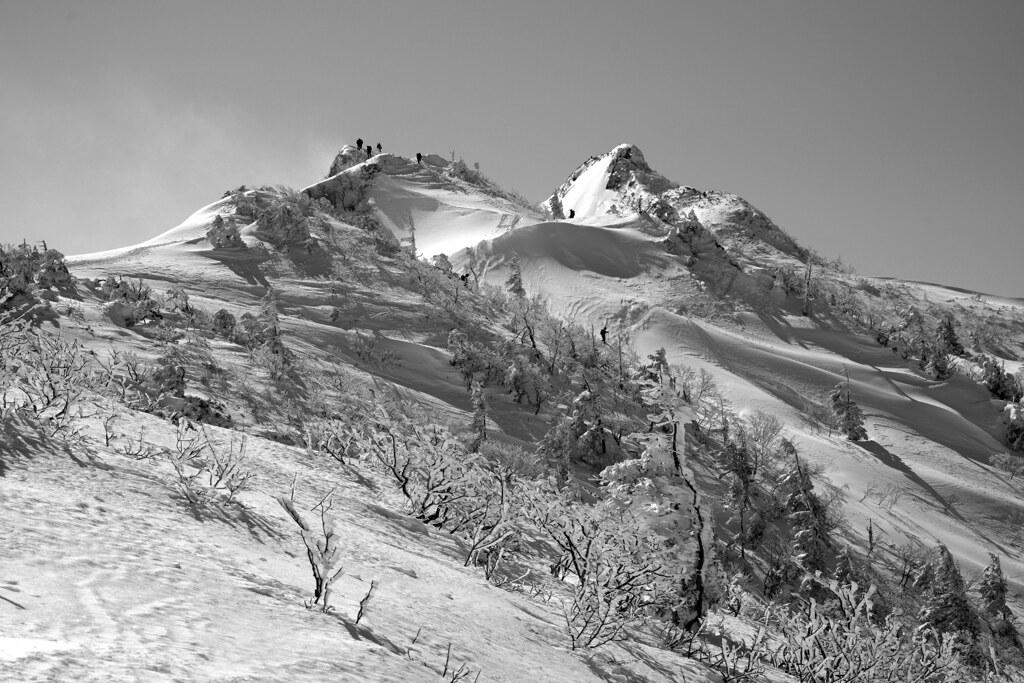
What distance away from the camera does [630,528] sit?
8188 millimetres

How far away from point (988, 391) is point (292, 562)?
78.6 metres

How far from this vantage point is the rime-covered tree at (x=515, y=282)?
71188mm

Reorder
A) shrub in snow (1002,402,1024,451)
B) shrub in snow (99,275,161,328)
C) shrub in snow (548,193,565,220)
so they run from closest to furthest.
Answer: shrub in snow (99,275,161,328), shrub in snow (1002,402,1024,451), shrub in snow (548,193,565,220)

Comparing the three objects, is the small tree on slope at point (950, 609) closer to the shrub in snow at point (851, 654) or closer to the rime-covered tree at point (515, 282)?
the shrub in snow at point (851, 654)

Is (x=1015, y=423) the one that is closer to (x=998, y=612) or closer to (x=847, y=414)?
(x=847, y=414)

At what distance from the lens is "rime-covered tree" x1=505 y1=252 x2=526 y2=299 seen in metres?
71.2

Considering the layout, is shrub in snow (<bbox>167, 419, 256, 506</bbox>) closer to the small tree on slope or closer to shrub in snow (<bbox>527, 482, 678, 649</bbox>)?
shrub in snow (<bbox>527, 482, 678, 649</bbox>)

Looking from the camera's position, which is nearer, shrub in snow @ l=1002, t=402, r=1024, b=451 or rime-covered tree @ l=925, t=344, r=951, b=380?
shrub in snow @ l=1002, t=402, r=1024, b=451

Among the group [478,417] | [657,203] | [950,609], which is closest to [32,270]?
[478,417]

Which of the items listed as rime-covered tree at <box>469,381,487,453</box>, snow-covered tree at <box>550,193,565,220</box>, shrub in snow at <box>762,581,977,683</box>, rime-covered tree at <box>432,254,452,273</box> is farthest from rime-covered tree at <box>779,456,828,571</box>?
snow-covered tree at <box>550,193,565,220</box>

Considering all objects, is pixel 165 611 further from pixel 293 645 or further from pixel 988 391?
pixel 988 391

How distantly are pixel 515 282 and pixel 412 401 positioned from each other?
38692 mm

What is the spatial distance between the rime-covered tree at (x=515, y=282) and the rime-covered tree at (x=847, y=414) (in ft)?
105

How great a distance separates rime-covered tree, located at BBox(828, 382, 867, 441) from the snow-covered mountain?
1000 millimetres
